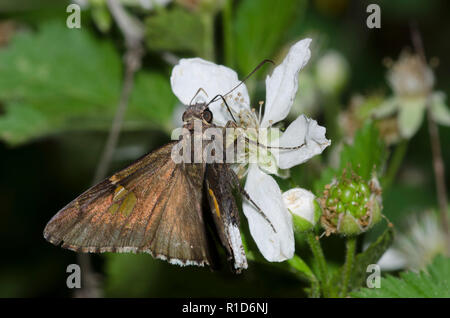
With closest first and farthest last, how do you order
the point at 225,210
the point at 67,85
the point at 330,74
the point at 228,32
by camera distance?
the point at 225,210 < the point at 228,32 < the point at 67,85 < the point at 330,74

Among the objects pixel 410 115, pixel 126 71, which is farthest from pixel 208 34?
pixel 410 115

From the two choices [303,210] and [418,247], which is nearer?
[303,210]

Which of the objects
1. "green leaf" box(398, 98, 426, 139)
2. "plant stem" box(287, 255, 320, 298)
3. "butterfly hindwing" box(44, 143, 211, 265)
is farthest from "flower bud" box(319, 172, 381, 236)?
"green leaf" box(398, 98, 426, 139)

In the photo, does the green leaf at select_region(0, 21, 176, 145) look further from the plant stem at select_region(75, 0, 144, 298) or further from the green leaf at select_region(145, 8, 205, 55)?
the green leaf at select_region(145, 8, 205, 55)

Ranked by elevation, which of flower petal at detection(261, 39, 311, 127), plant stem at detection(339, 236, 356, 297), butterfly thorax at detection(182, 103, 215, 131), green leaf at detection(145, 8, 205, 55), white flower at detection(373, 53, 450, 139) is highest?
green leaf at detection(145, 8, 205, 55)

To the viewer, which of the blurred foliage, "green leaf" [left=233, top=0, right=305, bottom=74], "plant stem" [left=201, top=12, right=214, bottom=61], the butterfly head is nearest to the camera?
the butterfly head

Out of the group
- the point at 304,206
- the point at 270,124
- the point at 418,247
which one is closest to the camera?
the point at 304,206

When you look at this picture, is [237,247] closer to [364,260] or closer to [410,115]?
[364,260]

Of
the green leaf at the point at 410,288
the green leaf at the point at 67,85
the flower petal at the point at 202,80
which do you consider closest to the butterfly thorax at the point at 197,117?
the flower petal at the point at 202,80

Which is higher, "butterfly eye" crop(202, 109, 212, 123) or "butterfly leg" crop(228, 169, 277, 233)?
"butterfly eye" crop(202, 109, 212, 123)
